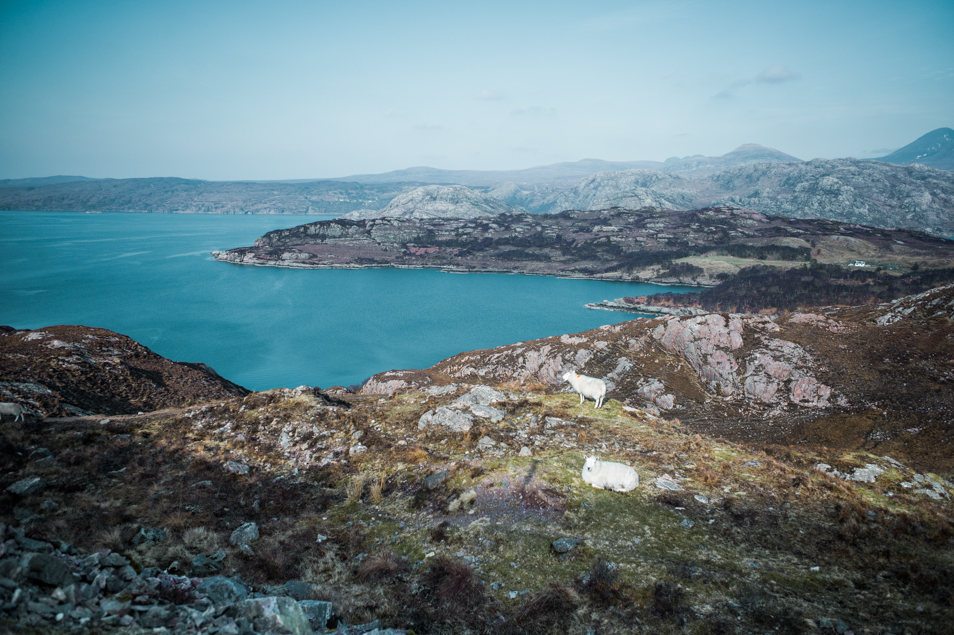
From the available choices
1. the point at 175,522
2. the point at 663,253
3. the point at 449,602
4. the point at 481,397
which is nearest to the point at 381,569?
the point at 449,602

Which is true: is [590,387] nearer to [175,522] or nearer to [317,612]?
[317,612]

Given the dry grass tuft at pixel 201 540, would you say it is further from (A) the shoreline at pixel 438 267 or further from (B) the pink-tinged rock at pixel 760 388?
(A) the shoreline at pixel 438 267

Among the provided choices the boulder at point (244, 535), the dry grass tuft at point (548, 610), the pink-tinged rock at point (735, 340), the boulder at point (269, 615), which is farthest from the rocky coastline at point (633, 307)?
the boulder at point (269, 615)

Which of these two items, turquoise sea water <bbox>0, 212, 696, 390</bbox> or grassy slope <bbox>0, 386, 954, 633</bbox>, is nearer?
grassy slope <bbox>0, 386, 954, 633</bbox>

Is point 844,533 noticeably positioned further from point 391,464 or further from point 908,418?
point 908,418

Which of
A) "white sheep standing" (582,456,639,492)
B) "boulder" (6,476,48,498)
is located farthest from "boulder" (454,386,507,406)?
"boulder" (6,476,48,498)

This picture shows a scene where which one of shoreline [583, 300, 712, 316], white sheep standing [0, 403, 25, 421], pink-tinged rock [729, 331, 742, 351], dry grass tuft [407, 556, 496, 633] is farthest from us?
shoreline [583, 300, 712, 316]

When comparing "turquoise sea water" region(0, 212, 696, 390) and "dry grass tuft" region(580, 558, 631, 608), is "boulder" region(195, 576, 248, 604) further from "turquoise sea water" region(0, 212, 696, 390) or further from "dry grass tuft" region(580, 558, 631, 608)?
"turquoise sea water" region(0, 212, 696, 390)
